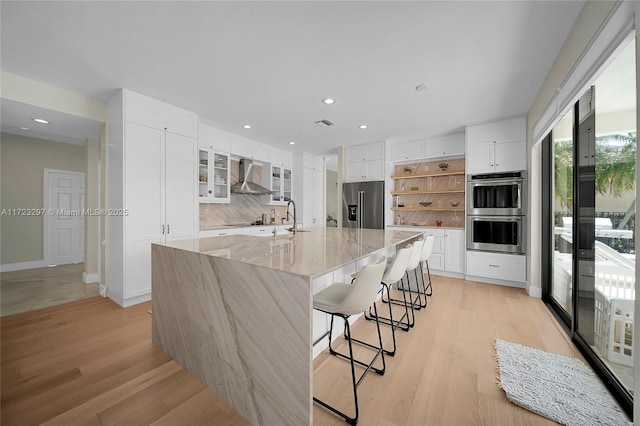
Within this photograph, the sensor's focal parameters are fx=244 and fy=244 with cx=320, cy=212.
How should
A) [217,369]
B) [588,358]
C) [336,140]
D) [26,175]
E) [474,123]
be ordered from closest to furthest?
[217,369] → [588,358] → [474,123] → [26,175] → [336,140]

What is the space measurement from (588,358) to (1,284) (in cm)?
710

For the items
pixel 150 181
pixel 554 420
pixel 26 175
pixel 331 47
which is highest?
pixel 331 47

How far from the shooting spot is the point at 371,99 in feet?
10.2

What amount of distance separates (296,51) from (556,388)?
3.18 meters

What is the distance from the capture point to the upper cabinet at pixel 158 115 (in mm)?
2936

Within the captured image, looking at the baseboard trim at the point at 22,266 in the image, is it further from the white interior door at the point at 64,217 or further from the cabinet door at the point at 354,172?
the cabinet door at the point at 354,172

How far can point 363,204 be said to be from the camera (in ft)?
17.2

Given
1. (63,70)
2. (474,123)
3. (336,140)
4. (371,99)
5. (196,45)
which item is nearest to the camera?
(196,45)

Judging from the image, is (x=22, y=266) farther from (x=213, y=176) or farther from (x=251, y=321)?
(x=251, y=321)

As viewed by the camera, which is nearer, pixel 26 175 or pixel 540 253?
pixel 540 253

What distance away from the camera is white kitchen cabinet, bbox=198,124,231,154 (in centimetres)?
413

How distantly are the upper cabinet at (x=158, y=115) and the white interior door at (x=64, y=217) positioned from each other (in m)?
3.65

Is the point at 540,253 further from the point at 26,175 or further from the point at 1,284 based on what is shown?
the point at 26,175

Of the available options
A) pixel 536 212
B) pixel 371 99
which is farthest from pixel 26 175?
pixel 536 212
